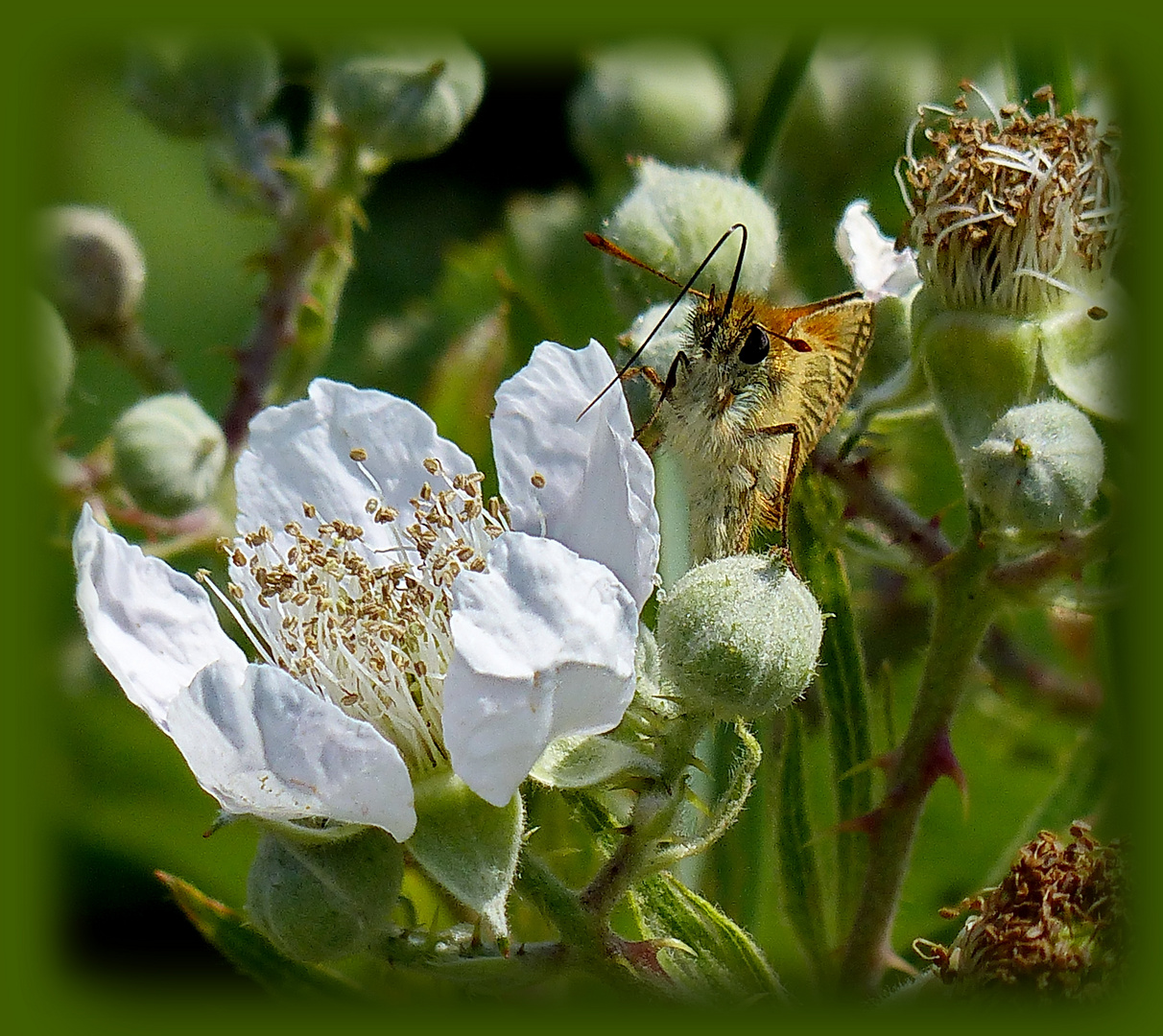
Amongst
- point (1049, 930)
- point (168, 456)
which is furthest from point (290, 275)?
point (1049, 930)

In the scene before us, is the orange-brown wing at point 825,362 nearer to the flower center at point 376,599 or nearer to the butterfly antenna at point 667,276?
the butterfly antenna at point 667,276

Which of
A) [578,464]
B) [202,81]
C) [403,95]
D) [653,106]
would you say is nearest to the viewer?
[578,464]

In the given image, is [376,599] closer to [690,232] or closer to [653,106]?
[690,232]

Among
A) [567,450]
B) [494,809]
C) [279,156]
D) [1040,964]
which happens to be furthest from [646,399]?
[279,156]

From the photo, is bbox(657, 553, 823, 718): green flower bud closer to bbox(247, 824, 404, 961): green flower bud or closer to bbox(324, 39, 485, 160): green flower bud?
bbox(247, 824, 404, 961): green flower bud

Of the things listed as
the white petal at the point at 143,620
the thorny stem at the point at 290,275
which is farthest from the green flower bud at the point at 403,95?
the white petal at the point at 143,620

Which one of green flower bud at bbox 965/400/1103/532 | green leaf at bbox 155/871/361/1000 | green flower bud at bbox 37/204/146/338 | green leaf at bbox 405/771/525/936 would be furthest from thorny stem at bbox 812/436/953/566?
green flower bud at bbox 37/204/146/338
